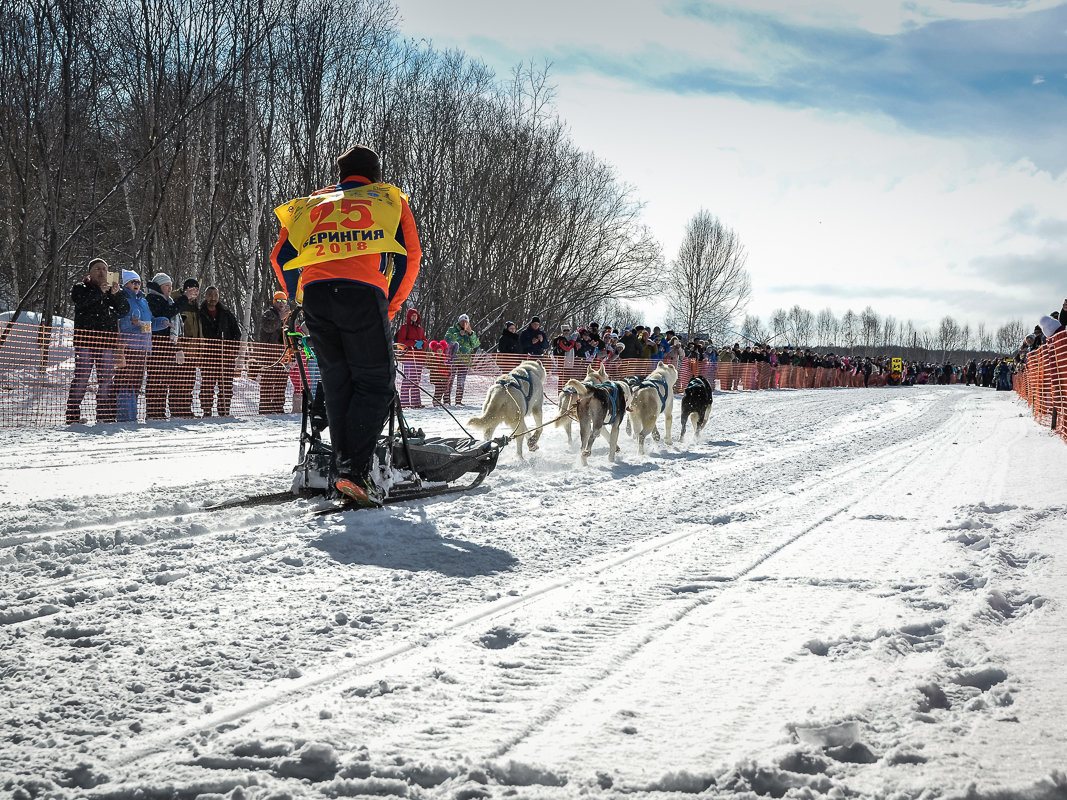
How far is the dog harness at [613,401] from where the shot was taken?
7.93m

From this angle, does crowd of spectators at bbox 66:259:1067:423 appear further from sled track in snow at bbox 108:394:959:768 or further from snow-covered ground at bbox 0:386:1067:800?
sled track in snow at bbox 108:394:959:768

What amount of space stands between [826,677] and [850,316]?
12210 cm

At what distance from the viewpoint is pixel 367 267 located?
4148 mm

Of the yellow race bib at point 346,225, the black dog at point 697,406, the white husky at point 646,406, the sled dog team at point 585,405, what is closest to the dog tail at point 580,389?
the sled dog team at point 585,405

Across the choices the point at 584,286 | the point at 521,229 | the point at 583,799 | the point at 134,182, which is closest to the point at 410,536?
the point at 583,799

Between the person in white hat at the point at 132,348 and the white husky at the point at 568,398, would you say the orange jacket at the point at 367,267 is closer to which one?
the white husky at the point at 568,398

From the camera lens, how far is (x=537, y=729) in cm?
189

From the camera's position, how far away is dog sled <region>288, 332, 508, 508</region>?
4582 mm

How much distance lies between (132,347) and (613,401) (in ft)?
18.1

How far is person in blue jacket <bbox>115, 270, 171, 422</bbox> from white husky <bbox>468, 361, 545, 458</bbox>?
4.48m

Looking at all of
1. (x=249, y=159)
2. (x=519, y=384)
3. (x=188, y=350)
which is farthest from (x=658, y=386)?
(x=249, y=159)

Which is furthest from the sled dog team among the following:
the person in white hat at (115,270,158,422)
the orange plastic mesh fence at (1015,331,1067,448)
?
the orange plastic mesh fence at (1015,331,1067,448)

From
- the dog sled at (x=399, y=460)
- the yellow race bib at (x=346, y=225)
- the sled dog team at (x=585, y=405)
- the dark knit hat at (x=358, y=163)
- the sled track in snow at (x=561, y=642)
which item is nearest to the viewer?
the sled track in snow at (x=561, y=642)

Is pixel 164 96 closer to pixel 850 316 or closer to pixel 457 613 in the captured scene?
pixel 457 613
